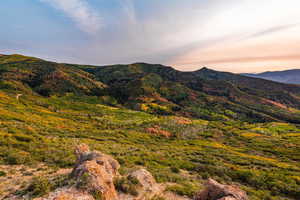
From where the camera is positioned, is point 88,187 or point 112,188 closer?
point 88,187

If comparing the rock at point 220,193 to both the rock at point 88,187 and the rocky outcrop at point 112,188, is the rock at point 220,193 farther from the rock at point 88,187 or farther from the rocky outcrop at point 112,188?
the rock at point 88,187

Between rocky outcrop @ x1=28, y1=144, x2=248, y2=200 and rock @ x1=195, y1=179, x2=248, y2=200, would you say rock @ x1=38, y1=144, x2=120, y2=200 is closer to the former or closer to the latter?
rocky outcrop @ x1=28, y1=144, x2=248, y2=200

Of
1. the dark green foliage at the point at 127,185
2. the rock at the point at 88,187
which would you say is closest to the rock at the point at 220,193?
the dark green foliage at the point at 127,185

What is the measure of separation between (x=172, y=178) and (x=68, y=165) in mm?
11037

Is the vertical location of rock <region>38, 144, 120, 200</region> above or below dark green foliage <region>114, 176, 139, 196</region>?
above

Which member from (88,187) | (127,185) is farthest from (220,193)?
(88,187)

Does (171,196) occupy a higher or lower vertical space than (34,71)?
lower

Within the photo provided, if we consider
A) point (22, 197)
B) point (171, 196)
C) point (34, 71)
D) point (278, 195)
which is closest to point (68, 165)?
point (22, 197)

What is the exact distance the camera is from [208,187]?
32.1 ft

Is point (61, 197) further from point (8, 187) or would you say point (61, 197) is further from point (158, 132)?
point (158, 132)

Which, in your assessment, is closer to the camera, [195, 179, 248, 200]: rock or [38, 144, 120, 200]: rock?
[38, 144, 120, 200]: rock

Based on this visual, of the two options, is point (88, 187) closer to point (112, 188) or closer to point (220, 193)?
point (112, 188)

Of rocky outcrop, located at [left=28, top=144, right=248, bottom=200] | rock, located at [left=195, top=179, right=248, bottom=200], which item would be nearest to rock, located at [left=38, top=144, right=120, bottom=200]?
rocky outcrop, located at [left=28, top=144, right=248, bottom=200]

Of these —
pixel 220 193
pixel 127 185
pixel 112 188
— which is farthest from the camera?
pixel 127 185
